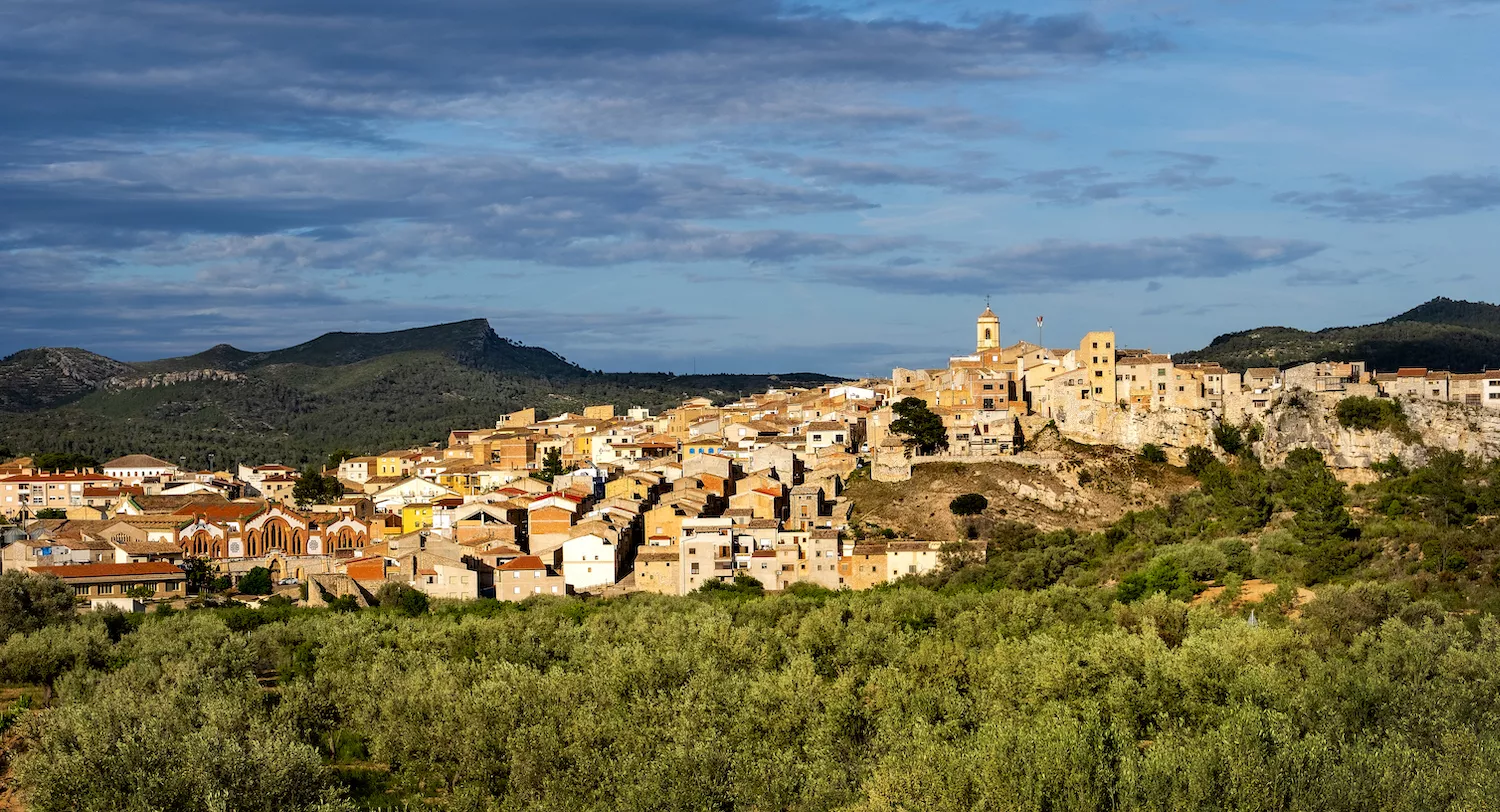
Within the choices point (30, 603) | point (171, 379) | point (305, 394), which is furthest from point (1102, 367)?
point (171, 379)

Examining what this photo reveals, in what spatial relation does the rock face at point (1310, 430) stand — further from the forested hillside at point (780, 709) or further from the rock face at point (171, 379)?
the rock face at point (171, 379)

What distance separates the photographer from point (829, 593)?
4694 centimetres

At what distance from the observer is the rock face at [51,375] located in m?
130

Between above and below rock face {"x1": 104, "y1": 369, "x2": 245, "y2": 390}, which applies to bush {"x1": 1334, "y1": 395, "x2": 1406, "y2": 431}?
below

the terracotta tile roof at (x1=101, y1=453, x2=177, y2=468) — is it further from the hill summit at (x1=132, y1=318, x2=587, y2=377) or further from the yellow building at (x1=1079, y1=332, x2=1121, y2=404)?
the hill summit at (x1=132, y1=318, x2=587, y2=377)

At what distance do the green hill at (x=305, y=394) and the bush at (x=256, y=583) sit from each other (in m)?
42.8

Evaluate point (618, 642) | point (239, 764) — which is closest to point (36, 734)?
point (239, 764)

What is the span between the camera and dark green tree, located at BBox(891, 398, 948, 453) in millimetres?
58594

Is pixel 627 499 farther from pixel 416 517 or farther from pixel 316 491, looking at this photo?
pixel 316 491

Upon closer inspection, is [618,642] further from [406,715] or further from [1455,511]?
[1455,511]

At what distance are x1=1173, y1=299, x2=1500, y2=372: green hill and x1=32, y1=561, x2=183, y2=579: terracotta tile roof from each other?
2103 inches

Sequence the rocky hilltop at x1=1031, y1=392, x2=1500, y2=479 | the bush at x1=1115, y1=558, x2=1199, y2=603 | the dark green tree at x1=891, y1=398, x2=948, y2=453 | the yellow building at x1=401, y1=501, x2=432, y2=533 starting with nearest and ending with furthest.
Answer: the bush at x1=1115, y1=558, x2=1199, y2=603, the rocky hilltop at x1=1031, y1=392, x2=1500, y2=479, the dark green tree at x1=891, y1=398, x2=948, y2=453, the yellow building at x1=401, y1=501, x2=432, y2=533

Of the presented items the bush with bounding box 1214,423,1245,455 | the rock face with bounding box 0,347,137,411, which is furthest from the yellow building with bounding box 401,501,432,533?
the rock face with bounding box 0,347,137,411

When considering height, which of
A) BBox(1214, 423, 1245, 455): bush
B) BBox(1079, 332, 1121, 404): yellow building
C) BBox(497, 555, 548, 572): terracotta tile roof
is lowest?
BBox(497, 555, 548, 572): terracotta tile roof
